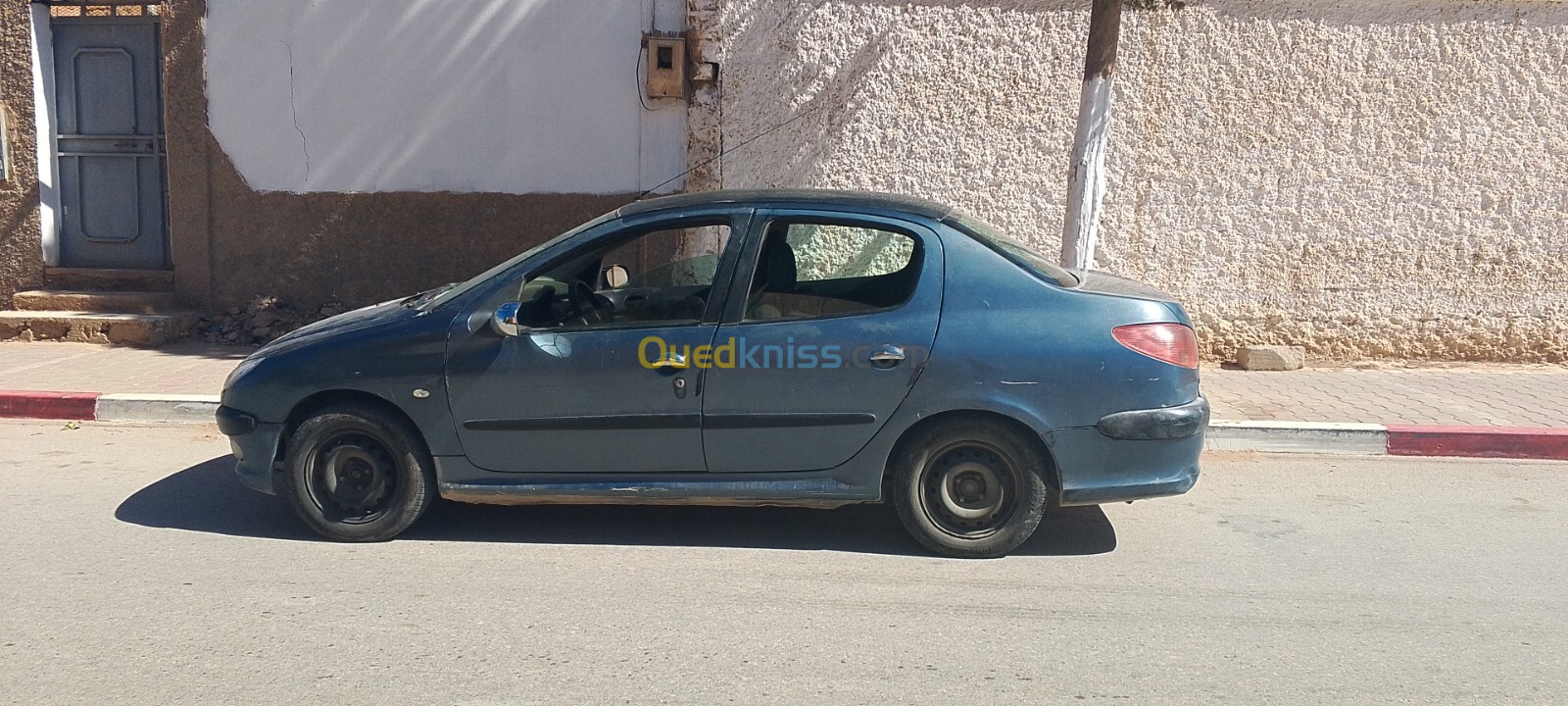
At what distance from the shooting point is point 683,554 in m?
5.01

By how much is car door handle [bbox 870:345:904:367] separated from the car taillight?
2.83ft

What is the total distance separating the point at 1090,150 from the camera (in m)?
7.63

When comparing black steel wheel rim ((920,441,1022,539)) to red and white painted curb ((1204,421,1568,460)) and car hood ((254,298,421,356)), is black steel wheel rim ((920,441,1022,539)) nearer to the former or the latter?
car hood ((254,298,421,356))

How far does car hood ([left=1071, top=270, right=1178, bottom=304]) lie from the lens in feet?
16.1

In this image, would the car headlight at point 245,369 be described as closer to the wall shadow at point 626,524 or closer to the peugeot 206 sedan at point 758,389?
the peugeot 206 sedan at point 758,389

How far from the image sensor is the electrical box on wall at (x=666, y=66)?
909 cm

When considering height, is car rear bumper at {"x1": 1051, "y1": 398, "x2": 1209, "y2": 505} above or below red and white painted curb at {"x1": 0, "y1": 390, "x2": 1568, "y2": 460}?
above

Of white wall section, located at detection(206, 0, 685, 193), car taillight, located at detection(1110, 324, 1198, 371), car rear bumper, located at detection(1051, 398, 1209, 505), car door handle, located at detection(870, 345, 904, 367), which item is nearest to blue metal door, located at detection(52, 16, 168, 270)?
white wall section, located at detection(206, 0, 685, 193)

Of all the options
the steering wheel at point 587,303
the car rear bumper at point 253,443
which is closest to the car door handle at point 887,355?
the steering wheel at point 587,303

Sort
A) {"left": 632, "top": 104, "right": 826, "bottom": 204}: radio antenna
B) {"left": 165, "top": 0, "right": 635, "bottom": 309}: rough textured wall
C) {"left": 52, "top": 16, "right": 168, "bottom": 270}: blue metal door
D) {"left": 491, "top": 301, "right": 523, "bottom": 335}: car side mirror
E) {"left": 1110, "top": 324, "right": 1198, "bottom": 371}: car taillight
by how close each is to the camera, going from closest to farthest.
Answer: {"left": 1110, "top": 324, "right": 1198, "bottom": 371}: car taillight, {"left": 491, "top": 301, "right": 523, "bottom": 335}: car side mirror, {"left": 632, "top": 104, "right": 826, "bottom": 204}: radio antenna, {"left": 165, "top": 0, "right": 635, "bottom": 309}: rough textured wall, {"left": 52, "top": 16, "right": 168, "bottom": 270}: blue metal door

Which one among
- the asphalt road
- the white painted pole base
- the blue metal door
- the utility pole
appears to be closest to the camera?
the asphalt road

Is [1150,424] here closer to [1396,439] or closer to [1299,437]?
[1299,437]

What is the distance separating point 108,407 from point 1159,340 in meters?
6.45

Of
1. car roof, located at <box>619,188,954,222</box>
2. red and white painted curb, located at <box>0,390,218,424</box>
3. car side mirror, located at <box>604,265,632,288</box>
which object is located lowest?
red and white painted curb, located at <box>0,390,218,424</box>
